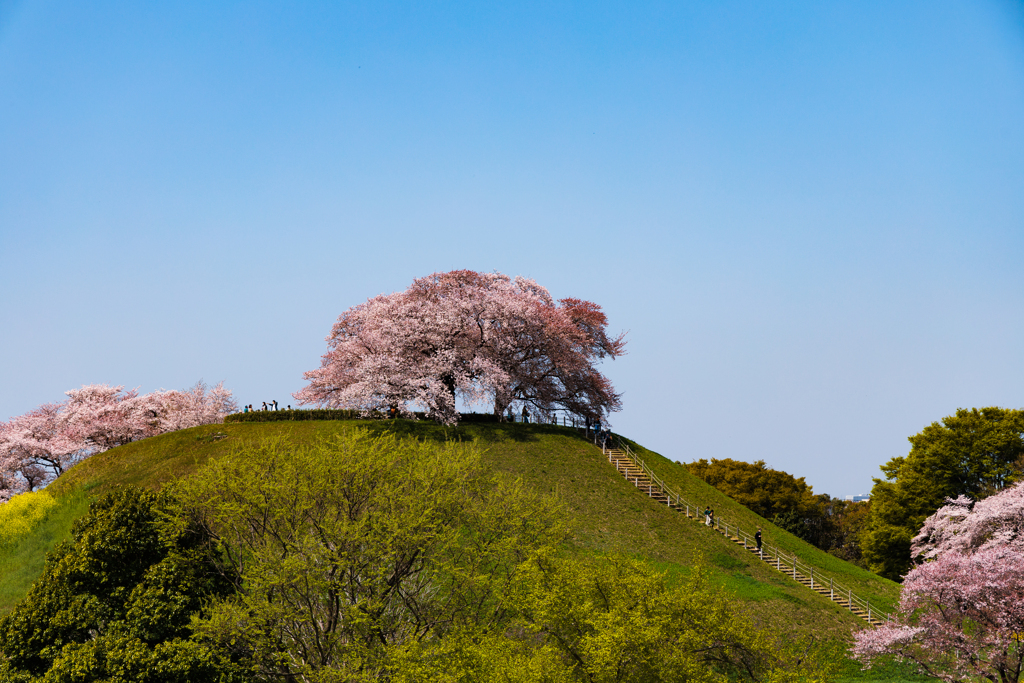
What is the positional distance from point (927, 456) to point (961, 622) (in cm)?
2930

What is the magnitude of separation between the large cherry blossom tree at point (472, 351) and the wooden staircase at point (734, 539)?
21.0ft

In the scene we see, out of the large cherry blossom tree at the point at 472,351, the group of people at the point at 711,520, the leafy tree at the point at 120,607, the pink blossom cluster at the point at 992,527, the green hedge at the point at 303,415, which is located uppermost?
the large cherry blossom tree at the point at 472,351

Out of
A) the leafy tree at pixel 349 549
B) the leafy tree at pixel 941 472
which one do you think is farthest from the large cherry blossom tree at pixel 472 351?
the leafy tree at pixel 349 549

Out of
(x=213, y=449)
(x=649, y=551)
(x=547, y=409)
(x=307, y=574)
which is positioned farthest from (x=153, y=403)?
(x=307, y=574)

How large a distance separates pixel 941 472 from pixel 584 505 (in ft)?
96.3

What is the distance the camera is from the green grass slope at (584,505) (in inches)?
1414

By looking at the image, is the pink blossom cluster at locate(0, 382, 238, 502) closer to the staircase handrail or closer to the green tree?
the staircase handrail

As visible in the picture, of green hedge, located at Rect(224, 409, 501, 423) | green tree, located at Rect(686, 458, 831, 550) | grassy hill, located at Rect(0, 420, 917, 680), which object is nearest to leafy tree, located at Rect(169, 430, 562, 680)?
grassy hill, located at Rect(0, 420, 917, 680)

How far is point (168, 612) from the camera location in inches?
815

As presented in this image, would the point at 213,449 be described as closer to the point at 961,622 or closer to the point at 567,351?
the point at 567,351

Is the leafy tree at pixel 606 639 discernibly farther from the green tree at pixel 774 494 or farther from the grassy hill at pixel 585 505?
the green tree at pixel 774 494

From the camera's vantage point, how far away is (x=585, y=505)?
4362 centimetres

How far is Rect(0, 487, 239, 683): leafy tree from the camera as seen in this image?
19.6 m

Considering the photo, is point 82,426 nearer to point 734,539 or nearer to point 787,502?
point 734,539
